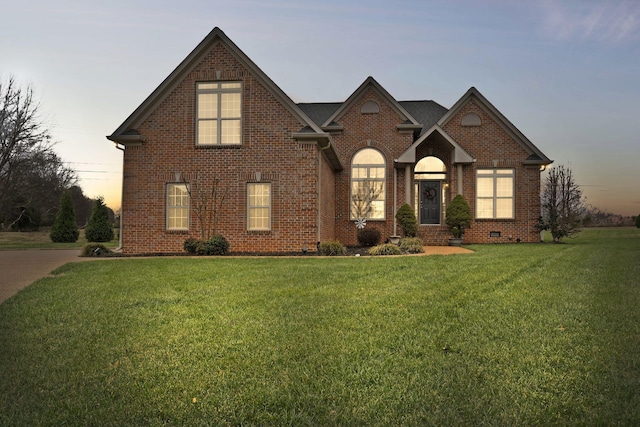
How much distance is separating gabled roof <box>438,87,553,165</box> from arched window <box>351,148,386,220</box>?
11.3 ft

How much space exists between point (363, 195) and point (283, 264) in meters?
10.4

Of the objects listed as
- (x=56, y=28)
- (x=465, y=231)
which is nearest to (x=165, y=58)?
(x=56, y=28)

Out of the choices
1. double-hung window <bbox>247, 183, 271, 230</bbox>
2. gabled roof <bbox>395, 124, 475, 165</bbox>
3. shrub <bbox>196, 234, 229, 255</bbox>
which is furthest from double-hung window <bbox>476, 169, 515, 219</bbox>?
shrub <bbox>196, 234, 229, 255</bbox>

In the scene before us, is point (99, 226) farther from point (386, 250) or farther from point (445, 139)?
point (445, 139)

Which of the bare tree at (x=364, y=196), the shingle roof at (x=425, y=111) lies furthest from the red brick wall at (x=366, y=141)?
the shingle roof at (x=425, y=111)

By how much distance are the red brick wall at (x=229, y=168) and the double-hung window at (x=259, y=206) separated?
0.55 ft

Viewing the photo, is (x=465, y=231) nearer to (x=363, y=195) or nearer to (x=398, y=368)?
(x=363, y=195)

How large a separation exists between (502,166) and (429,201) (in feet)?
11.8

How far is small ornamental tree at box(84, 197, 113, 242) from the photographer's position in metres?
27.3

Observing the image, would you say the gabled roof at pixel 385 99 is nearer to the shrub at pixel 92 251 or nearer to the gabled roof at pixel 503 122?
the gabled roof at pixel 503 122

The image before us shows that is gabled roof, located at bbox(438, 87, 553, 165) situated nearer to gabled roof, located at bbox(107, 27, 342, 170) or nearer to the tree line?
gabled roof, located at bbox(107, 27, 342, 170)

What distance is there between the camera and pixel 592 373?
161 inches

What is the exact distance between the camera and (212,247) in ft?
47.6

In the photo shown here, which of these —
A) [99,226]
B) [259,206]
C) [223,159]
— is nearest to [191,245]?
[259,206]
